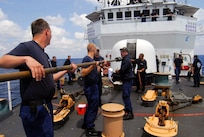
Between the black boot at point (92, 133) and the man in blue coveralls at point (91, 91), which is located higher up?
the man in blue coveralls at point (91, 91)

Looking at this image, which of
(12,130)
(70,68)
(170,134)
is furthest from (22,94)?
(12,130)

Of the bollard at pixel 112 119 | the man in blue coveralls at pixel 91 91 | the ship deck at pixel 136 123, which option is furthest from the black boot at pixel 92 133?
the bollard at pixel 112 119

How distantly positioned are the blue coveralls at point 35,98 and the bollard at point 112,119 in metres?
1.67

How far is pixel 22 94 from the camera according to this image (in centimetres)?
210

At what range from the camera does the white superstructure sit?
14375 mm

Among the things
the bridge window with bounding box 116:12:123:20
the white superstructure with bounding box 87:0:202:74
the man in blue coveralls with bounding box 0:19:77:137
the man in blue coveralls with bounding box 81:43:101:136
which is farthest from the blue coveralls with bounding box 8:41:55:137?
the bridge window with bounding box 116:12:123:20

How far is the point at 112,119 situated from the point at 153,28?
12.0 metres

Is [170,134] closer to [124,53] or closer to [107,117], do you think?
[107,117]

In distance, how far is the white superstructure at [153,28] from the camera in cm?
1438

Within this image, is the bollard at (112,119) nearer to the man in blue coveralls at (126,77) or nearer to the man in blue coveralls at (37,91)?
the man in blue coveralls at (126,77)

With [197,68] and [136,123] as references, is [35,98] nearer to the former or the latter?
[136,123]

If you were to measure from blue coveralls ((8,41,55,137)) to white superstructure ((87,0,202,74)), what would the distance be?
13077 mm

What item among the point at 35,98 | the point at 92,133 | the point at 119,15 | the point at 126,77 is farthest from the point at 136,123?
the point at 119,15

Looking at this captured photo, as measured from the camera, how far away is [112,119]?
3.83 metres
